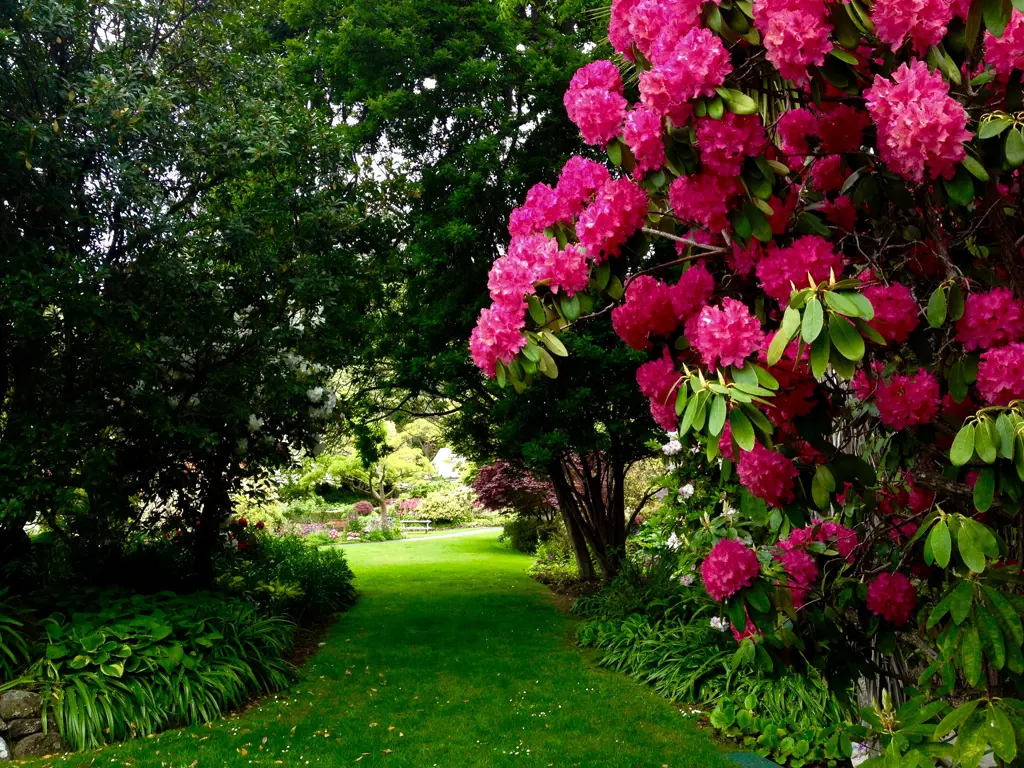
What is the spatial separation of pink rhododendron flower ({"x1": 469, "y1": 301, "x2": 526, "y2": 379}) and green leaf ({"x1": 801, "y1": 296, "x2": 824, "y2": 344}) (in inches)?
25.8

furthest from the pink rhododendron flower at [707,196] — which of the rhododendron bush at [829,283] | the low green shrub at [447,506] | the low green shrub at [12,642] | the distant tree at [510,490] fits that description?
the low green shrub at [447,506]

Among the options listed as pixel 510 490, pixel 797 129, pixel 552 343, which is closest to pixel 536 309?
pixel 552 343

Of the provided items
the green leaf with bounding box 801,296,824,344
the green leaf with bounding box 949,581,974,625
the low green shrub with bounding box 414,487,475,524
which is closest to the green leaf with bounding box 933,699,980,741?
the green leaf with bounding box 949,581,974,625

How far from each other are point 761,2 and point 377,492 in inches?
829

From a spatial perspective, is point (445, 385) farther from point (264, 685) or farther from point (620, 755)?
point (620, 755)

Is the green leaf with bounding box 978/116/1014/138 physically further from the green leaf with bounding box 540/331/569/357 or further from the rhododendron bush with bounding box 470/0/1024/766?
the green leaf with bounding box 540/331/569/357

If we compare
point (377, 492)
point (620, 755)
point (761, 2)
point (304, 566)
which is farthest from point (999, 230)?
point (377, 492)

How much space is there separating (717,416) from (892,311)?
1.81ft

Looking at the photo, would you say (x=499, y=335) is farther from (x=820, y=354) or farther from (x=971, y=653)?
(x=971, y=653)

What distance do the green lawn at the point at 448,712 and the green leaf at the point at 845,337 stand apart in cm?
357

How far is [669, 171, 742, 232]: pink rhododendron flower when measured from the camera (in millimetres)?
1616

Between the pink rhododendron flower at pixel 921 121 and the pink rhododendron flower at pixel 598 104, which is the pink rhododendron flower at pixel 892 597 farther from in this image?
the pink rhododendron flower at pixel 598 104

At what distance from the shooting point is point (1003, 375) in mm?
1463

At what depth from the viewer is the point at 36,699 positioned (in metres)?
4.66
